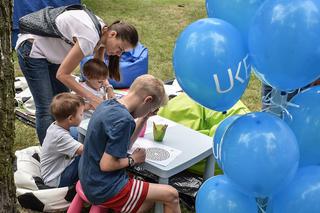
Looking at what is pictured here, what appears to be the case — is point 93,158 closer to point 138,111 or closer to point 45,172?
point 138,111

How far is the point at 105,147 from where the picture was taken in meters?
2.58

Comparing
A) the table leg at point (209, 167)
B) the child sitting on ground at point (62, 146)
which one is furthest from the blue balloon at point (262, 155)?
the child sitting on ground at point (62, 146)

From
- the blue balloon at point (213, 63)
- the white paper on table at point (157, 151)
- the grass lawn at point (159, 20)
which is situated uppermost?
the blue balloon at point (213, 63)

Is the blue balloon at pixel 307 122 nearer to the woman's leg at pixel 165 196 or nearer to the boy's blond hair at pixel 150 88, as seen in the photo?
the boy's blond hair at pixel 150 88

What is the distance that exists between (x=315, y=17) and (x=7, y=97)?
4.26ft

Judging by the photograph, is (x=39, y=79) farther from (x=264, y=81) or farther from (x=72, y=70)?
(x=264, y=81)

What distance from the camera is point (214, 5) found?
1930 millimetres

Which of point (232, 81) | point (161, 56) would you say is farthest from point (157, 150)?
point (161, 56)

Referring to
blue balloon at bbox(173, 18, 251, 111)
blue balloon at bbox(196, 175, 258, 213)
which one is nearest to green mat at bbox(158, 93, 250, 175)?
blue balloon at bbox(196, 175, 258, 213)

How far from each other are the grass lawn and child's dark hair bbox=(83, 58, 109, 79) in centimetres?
184

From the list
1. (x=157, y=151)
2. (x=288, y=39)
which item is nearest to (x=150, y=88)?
(x=157, y=151)

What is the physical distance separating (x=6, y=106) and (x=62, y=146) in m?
0.96

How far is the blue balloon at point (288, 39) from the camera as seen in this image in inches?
64.2

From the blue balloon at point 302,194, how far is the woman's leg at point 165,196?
3.13 ft
